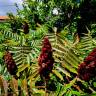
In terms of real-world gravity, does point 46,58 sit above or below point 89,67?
above

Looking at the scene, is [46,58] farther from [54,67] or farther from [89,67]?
[54,67]

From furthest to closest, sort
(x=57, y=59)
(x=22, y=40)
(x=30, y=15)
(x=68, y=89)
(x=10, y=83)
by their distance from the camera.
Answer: (x=30, y=15) < (x=22, y=40) < (x=57, y=59) < (x=68, y=89) < (x=10, y=83)

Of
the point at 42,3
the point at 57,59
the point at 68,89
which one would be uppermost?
the point at 42,3

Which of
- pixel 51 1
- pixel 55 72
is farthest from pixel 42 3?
pixel 55 72

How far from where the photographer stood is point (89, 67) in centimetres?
293

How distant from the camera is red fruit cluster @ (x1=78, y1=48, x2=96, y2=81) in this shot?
9.51 ft

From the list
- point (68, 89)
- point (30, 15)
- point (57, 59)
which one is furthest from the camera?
point (30, 15)

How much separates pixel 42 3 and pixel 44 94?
12.3 meters

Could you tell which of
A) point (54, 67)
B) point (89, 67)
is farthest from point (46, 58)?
point (54, 67)

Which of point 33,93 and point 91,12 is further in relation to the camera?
point 91,12

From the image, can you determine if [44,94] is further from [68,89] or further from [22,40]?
[22,40]

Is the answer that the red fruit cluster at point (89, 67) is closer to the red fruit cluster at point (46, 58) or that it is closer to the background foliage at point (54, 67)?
the background foliage at point (54, 67)

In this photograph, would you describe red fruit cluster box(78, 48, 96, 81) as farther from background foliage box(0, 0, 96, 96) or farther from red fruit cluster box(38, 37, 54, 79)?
red fruit cluster box(38, 37, 54, 79)

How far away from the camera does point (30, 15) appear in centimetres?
1460
